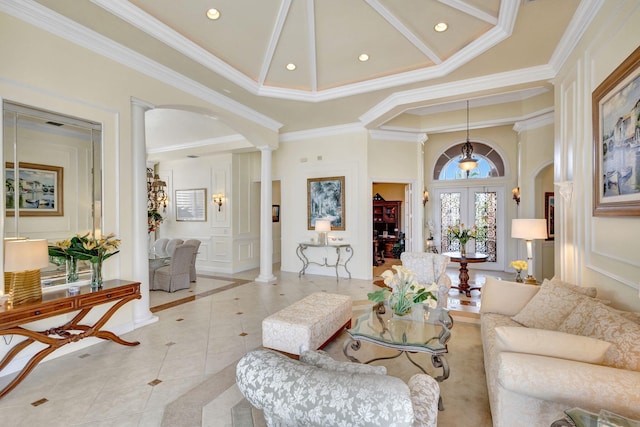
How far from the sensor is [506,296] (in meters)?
3.05

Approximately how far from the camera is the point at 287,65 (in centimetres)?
441

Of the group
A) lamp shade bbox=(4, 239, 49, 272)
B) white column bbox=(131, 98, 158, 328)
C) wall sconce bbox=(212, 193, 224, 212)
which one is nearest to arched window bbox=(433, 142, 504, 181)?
wall sconce bbox=(212, 193, 224, 212)

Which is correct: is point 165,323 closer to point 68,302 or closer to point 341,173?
point 68,302

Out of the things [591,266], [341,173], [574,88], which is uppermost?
[574,88]

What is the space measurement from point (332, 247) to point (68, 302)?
4887mm

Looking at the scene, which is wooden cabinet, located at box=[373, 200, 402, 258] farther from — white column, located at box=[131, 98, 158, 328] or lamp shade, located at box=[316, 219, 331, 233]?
white column, located at box=[131, 98, 158, 328]

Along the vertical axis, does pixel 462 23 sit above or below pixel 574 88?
above

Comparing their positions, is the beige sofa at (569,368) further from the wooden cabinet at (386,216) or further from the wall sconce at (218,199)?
the wooden cabinet at (386,216)

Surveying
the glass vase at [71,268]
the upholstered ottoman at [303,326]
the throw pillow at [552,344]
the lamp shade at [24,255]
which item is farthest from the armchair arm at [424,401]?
the glass vase at [71,268]

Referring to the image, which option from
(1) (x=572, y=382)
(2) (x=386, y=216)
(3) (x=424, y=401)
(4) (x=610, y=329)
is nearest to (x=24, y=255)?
(3) (x=424, y=401)

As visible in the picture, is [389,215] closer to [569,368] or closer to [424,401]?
[569,368]

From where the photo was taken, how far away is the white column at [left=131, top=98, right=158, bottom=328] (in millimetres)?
3796

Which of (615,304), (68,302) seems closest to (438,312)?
(615,304)

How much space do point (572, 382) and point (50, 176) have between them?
14.8 ft
